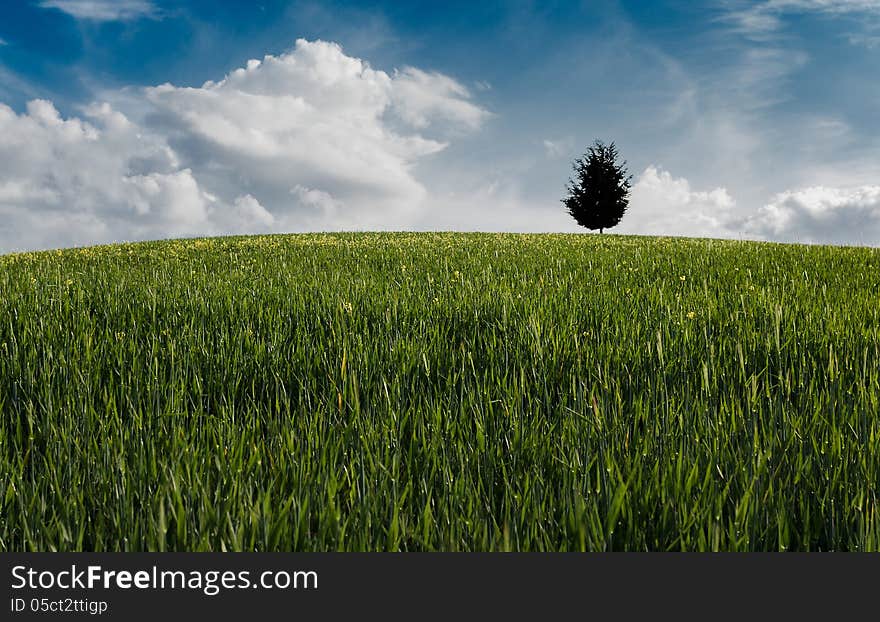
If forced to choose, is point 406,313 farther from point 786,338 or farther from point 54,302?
point 54,302

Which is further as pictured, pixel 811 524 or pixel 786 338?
pixel 786 338

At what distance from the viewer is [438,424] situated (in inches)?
95.0

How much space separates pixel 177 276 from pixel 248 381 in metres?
5.52

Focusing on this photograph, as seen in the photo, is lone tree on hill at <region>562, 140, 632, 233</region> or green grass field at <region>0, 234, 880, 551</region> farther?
lone tree on hill at <region>562, 140, 632, 233</region>

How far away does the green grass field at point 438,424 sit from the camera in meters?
1.78

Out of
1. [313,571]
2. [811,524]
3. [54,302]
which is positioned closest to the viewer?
[313,571]

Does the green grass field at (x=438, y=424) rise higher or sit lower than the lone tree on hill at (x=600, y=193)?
lower

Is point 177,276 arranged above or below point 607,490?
above

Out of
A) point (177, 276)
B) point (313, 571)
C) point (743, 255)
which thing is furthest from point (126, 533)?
point (743, 255)

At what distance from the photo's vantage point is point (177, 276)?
814 centimetres

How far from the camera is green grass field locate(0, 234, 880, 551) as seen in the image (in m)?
1.78

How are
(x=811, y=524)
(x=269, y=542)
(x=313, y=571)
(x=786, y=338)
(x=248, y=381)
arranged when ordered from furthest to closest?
(x=786, y=338) < (x=248, y=381) < (x=811, y=524) < (x=269, y=542) < (x=313, y=571)

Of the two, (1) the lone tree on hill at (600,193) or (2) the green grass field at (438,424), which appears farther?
(1) the lone tree on hill at (600,193)

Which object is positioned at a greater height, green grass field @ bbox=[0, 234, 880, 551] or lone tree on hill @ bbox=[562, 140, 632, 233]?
lone tree on hill @ bbox=[562, 140, 632, 233]
